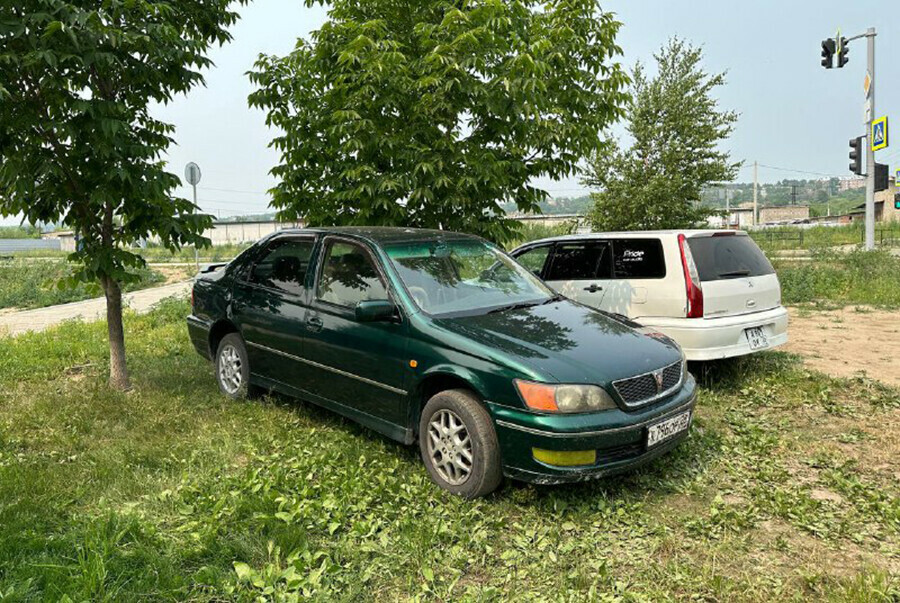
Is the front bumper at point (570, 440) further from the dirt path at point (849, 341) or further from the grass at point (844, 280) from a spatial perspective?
the grass at point (844, 280)

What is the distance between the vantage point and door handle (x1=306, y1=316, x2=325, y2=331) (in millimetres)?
4633

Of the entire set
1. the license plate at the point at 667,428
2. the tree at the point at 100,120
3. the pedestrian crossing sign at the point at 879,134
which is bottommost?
the license plate at the point at 667,428

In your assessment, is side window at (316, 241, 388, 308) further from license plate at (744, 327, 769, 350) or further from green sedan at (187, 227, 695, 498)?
license plate at (744, 327, 769, 350)

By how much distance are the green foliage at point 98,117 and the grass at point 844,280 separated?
11.7 metres

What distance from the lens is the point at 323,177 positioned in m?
7.00

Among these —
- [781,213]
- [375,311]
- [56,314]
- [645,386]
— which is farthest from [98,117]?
[781,213]

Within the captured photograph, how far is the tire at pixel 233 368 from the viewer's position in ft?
18.2

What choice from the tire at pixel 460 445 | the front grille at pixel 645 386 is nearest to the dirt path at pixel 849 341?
the front grille at pixel 645 386

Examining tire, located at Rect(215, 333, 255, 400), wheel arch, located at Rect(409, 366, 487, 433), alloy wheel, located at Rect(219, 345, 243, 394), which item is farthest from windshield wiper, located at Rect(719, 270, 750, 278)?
alloy wheel, located at Rect(219, 345, 243, 394)

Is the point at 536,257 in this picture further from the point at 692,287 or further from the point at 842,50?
the point at 842,50

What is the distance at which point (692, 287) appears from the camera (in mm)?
5656

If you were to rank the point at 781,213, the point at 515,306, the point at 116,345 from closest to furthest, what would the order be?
1. the point at 515,306
2. the point at 116,345
3. the point at 781,213

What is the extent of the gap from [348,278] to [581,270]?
3034 millimetres

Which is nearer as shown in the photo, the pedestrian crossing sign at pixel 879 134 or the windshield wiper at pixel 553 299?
the windshield wiper at pixel 553 299
